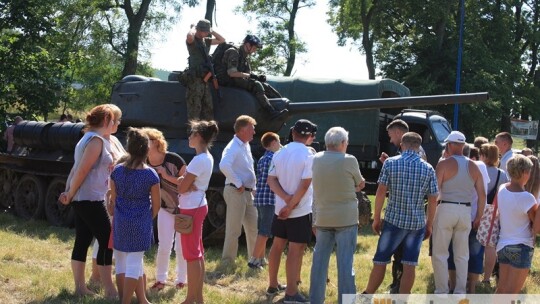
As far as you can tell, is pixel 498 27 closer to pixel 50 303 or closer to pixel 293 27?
pixel 293 27

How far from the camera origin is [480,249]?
900 cm

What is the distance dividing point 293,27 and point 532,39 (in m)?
12.1

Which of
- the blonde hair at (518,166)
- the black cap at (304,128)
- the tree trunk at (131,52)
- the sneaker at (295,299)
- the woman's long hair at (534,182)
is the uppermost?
the tree trunk at (131,52)

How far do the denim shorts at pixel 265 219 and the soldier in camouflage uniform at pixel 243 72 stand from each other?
3.10 m

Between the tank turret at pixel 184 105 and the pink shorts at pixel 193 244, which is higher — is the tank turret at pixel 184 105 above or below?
above

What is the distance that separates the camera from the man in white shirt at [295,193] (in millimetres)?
7953

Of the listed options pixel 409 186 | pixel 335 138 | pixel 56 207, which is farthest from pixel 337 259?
pixel 56 207

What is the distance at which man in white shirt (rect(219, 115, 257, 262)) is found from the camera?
953cm

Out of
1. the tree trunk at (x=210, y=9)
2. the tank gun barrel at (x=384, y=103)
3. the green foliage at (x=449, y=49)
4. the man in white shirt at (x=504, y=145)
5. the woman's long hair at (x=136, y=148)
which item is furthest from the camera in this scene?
the green foliage at (x=449, y=49)

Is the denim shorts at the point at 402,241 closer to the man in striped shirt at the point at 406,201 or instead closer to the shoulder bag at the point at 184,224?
the man in striped shirt at the point at 406,201

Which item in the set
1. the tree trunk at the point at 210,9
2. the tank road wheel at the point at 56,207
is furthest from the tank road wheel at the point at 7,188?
the tree trunk at the point at 210,9

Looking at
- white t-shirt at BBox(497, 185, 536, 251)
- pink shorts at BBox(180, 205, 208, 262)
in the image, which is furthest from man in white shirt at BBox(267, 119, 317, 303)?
white t-shirt at BBox(497, 185, 536, 251)

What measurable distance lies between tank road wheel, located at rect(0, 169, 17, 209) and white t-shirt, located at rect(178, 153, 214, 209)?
9.18 meters

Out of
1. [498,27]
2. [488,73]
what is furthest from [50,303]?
[498,27]
